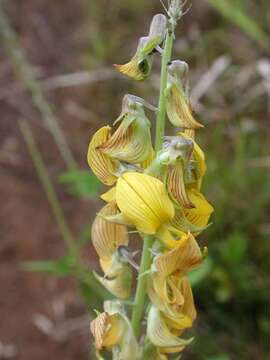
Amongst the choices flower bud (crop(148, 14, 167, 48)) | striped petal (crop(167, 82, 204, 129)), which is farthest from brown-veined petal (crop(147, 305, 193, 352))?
flower bud (crop(148, 14, 167, 48))

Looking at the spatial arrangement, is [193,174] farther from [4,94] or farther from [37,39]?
[37,39]

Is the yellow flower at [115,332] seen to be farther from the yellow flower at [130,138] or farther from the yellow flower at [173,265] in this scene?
the yellow flower at [130,138]

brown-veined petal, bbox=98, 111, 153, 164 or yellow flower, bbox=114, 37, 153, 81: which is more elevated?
yellow flower, bbox=114, 37, 153, 81

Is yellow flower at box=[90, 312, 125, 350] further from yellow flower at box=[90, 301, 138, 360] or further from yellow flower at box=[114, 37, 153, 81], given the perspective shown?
yellow flower at box=[114, 37, 153, 81]

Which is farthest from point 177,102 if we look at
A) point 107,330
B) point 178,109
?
point 107,330

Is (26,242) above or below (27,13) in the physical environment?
below

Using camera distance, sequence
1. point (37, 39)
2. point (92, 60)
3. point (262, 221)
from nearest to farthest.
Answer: point (262, 221)
point (92, 60)
point (37, 39)

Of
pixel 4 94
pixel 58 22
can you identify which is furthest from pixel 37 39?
pixel 4 94
